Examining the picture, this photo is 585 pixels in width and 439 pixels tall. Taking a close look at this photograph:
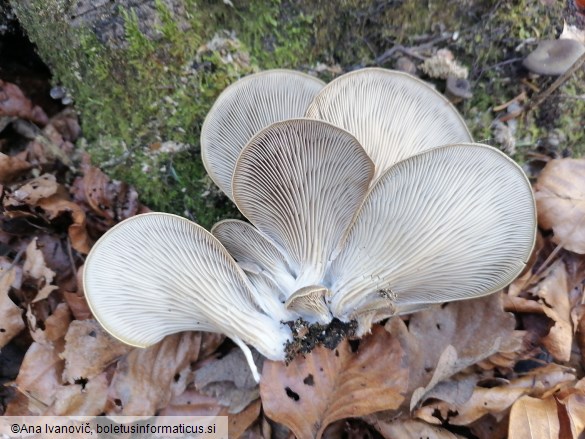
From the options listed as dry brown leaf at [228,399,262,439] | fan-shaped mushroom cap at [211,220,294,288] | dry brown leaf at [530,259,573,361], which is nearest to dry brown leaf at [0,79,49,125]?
fan-shaped mushroom cap at [211,220,294,288]

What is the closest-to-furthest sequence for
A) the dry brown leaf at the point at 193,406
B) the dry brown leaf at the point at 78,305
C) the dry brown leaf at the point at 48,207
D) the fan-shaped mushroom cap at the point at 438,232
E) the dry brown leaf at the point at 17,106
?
the fan-shaped mushroom cap at the point at 438,232, the dry brown leaf at the point at 193,406, the dry brown leaf at the point at 78,305, the dry brown leaf at the point at 48,207, the dry brown leaf at the point at 17,106

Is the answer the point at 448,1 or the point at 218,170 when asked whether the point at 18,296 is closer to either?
the point at 218,170

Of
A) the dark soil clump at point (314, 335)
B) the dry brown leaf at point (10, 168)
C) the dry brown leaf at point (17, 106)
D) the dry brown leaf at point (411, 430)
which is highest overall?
the dry brown leaf at point (17, 106)

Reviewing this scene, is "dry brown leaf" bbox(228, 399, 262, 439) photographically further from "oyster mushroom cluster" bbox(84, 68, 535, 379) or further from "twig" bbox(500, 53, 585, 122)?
"twig" bbox(500, 53, 585, 122)

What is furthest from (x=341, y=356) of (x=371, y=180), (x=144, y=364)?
(x=144, y=364)

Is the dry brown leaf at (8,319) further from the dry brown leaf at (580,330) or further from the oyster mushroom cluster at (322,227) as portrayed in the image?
the dry brown leaf at (580,330)

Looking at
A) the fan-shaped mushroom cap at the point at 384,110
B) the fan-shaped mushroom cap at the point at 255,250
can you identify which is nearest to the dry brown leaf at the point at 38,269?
the fan-shaped mushroom cap at the point at 255,250

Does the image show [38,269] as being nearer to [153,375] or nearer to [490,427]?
[153,375]
